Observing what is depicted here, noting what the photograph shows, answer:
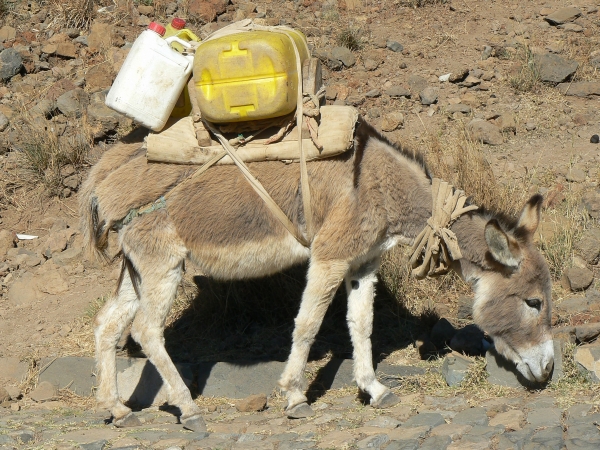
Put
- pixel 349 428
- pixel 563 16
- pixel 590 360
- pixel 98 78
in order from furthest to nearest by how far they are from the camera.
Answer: pixel 563 16
pixel 98 78
pixel 590 360
pixel 349 428

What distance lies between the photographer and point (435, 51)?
9.95 meters

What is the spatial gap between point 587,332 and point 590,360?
0.36m

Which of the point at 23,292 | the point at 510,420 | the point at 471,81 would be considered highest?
the point at 471,81

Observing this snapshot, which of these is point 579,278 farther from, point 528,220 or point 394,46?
point 394,46

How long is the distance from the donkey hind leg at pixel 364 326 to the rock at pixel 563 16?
5.69 metres

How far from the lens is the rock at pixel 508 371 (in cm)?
543

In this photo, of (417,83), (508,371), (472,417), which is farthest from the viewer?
(417,83)

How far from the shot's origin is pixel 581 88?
9156mm

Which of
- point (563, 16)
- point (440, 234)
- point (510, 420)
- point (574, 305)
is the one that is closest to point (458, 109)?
point (563, 16)

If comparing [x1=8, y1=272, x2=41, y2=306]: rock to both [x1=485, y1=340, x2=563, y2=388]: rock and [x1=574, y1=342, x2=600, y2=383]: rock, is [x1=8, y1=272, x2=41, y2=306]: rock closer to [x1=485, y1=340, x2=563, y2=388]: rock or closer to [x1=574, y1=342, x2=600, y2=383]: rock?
[x1=485, y1=340, x2=563, y2=388]: rock

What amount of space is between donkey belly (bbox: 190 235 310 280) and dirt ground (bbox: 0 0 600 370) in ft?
4.11

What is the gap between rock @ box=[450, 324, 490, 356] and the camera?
19.9 feet

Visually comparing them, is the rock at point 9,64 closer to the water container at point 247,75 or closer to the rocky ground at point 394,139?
the rocky ground at point 394,139

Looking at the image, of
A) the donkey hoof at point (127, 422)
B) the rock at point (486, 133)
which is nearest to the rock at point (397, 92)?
the rock at point (486, 133)
